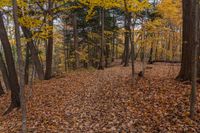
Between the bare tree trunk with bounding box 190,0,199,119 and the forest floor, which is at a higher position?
the bare tree trunk with bounding box 190,0,199,119

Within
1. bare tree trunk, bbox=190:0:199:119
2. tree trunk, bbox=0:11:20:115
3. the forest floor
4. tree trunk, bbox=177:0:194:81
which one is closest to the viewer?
bare tree trunk, bbox=190:0:199:119

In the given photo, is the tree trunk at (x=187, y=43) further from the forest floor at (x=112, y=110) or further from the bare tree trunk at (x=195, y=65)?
the bare tree trunk at (x=195, y=65)

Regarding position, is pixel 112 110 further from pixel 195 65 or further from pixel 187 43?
pixel 187 43

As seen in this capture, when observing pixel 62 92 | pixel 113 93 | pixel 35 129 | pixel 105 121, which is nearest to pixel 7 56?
pixel 62 92

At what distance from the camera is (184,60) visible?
9.97m

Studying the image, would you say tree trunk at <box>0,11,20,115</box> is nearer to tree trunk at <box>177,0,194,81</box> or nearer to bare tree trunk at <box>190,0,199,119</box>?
tree trunk at <box>177,0,194,81</box>

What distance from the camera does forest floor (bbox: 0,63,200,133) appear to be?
6.72 m

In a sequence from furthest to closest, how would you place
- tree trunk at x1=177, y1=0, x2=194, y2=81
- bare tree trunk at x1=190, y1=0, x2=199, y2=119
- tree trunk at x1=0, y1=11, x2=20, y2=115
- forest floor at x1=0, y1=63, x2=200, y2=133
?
tree trunk at x1=0, y1=11, x2=20, y2=115, tree trunk at x1=177, y1=0, x2=194, y2=81, forest floor at x1=0, y1=63, x2=200, y2=133, bare tree trunk at x1=190, y1=0, x2=199, y2=119

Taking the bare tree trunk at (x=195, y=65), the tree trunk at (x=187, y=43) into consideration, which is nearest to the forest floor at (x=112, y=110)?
the bare tree trunk at (x=195, y=65)

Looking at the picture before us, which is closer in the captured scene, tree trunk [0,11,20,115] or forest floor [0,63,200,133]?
forest floor [0,63,200,133]

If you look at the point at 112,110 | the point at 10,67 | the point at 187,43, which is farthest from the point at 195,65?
the point at 10,67

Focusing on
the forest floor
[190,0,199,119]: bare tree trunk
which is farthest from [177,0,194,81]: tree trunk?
[190,0,199,119]: bare tree trunk

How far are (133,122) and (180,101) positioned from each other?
71.9 inches

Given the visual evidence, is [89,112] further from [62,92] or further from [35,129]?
[62,92]
